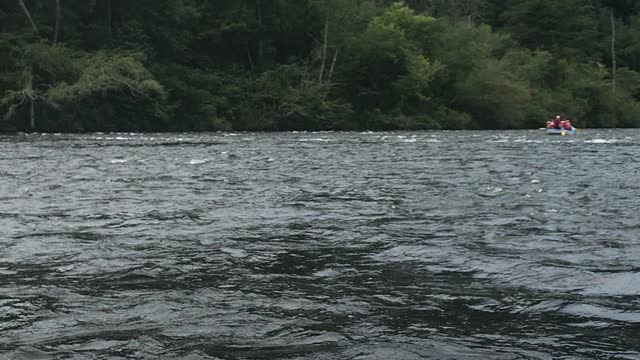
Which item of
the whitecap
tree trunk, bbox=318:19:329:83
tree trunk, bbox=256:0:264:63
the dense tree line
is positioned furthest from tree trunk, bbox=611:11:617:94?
the whitecap

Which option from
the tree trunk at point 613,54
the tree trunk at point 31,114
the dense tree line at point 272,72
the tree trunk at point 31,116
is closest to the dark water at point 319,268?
the tree trunk at point 31,114

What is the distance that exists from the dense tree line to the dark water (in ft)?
87.2

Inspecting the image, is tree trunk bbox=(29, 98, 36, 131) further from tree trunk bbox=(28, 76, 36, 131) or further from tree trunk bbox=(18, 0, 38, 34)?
tree trunk bbox=(18, 0, 38, 34)

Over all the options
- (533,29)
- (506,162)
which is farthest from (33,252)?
(533,29)

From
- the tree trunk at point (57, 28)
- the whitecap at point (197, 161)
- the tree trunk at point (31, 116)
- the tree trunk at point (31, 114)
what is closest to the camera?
the whitecap at point (197, 161)

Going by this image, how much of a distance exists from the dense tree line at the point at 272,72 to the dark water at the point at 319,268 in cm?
2659

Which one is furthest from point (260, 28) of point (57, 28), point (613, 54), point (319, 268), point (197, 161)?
point (319, 268)

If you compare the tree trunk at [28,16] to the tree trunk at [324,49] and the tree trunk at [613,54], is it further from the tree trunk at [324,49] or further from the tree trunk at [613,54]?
the tree trunk at [613,54]

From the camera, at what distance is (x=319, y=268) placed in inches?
282

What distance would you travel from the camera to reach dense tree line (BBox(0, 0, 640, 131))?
39.6 metres

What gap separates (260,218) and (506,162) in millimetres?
10865

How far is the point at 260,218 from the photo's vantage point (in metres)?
10.2

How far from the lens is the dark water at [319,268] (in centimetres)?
500

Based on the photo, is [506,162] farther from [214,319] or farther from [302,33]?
[302,33]
